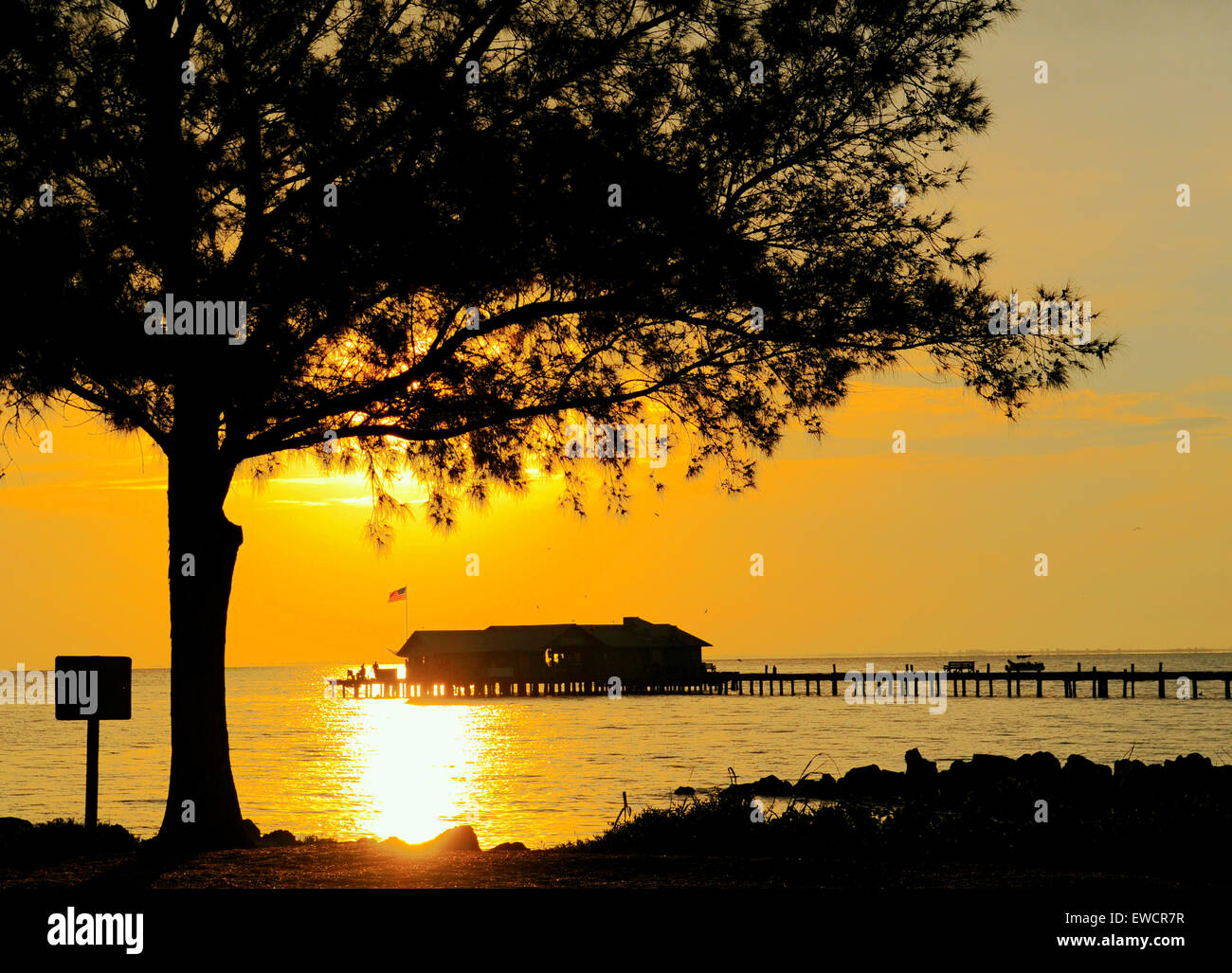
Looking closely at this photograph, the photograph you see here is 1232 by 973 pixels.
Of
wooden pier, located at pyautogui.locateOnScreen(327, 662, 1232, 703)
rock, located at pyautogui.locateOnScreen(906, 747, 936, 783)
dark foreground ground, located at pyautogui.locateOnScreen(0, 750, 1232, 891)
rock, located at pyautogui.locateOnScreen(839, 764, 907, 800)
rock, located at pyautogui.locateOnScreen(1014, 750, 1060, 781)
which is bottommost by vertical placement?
wooden pier, located at pyautogui.locateOnScreen(327, 662, 1232, 703)

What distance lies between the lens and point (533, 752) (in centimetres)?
5575

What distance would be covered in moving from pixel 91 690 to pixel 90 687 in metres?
0.04

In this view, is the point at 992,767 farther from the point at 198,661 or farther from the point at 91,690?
the point at 91,690

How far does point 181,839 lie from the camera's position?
11938 millimetres

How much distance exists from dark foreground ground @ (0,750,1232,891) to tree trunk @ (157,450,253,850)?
2.07 feet

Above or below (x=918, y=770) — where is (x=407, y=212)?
above

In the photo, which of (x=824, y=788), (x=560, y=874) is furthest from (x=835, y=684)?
(x=560, y=874)

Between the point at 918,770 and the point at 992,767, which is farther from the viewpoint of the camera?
the point at 918,770

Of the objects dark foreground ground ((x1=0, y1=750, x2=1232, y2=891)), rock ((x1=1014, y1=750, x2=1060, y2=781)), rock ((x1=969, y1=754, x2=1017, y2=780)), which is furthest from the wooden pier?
dark foreground ground ((x1=0, y1=750, x2=1232, y2=891))

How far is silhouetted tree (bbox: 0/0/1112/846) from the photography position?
11836mm

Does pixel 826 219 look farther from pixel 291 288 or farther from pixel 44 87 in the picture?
pixel 44 87

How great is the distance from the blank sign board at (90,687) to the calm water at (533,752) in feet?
45.5

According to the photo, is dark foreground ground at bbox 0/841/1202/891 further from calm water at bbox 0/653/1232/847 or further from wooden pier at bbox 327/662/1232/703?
wooden pier at bbox 327/662/1232/703

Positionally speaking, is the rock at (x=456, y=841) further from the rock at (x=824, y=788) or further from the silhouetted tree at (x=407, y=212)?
the rock at (x=824, y=788)
